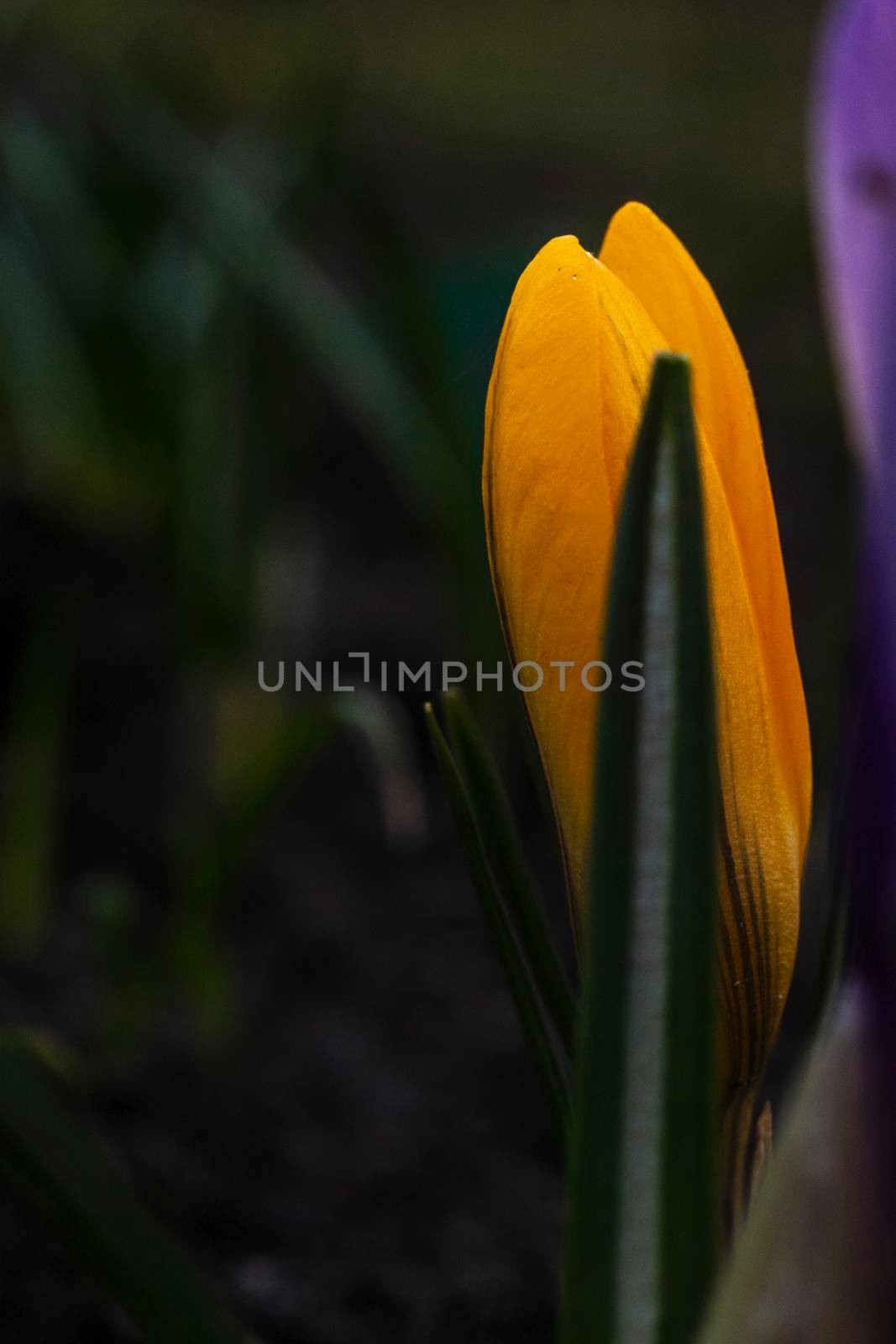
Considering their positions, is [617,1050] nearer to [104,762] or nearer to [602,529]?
[602,529]

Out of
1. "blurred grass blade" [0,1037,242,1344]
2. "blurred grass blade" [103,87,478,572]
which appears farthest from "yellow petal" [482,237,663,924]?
"blurred grass blade" [103,87,478,572]

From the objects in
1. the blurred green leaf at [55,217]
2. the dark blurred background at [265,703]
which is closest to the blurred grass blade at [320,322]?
the dark blurred background at [265,703]

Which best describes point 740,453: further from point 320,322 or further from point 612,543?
point 320,322

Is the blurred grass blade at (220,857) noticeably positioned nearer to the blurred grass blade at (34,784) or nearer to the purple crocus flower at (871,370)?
the blurred grass blade at (34,784)

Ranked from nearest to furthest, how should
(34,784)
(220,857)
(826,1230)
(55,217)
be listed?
(826,1230) → (220,857) → (34,784) → (55,217)

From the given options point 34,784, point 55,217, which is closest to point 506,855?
point 34,784

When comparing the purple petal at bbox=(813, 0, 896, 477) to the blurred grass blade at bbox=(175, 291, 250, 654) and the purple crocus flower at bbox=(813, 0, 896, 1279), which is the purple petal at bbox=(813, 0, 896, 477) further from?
the blurred grass blade at bbox=(175, 291, 250, 654)

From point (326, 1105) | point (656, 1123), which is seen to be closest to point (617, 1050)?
point (656, 1123)

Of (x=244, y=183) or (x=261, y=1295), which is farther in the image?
(x=244, y=183)
